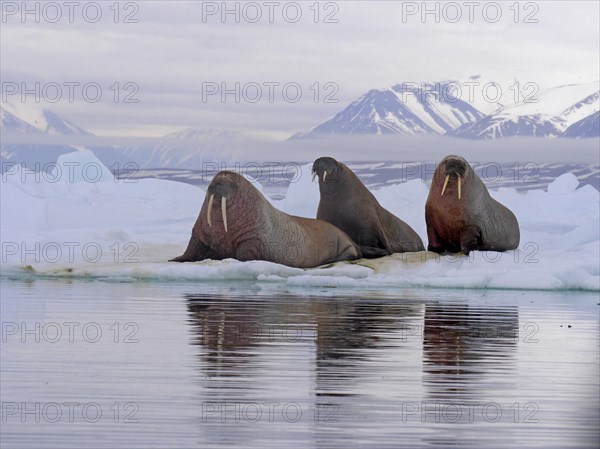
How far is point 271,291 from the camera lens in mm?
16766

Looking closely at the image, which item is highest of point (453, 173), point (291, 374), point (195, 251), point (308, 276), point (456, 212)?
point (453, 173)

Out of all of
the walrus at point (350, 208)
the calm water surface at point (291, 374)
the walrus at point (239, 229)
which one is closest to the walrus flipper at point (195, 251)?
the walrus at point (239, 229)

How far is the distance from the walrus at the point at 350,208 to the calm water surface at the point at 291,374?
6.23 meters

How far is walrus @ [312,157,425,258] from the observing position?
70.3 ft

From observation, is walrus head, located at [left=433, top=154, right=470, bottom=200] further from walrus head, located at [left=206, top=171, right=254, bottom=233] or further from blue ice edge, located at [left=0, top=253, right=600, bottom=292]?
walrus head, located at [left=206, top=171, right=254, bottom=233]

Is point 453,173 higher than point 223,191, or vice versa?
point 453,173

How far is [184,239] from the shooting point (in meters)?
23.6

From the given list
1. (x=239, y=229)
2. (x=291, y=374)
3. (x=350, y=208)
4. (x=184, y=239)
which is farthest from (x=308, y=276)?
(x=291, y=374)

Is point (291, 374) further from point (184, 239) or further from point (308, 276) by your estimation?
point (184, 239)

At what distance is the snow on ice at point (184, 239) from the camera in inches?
728

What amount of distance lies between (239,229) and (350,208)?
309 centimetres

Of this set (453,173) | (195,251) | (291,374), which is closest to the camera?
(291,374)

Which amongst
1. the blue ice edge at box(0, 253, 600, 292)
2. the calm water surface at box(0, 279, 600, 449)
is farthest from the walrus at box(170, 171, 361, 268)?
the calm water surface at box(0, 279, 600, 449)

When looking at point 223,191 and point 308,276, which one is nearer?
point 308,276
